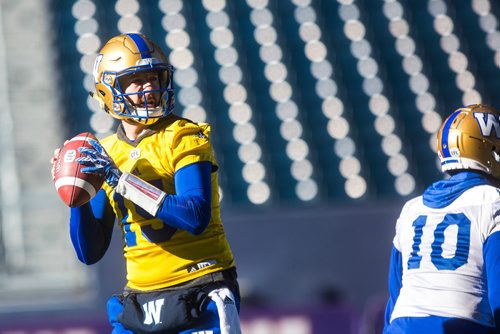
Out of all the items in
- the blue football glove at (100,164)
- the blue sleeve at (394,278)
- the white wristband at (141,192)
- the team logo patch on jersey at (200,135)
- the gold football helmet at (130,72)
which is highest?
the gold football helmet at (130,72)

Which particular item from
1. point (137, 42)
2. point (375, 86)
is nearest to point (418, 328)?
point (137, 42)

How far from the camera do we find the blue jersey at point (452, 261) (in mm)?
3350

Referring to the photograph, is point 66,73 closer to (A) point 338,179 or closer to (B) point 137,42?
(A) point 338,179

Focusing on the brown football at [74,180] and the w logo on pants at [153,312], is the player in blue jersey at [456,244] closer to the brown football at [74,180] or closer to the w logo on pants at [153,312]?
the w logo on pants at [153,312]

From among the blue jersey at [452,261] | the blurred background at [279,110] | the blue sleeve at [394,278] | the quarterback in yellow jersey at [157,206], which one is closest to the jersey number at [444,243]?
the blue jersey at [452,261]

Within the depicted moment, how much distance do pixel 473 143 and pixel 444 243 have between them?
0.41 metres

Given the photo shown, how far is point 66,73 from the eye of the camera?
10.3 metres

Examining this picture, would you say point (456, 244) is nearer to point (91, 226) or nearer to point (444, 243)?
point (444, 243)

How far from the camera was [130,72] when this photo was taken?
10.9 ft

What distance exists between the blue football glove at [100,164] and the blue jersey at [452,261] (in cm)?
111

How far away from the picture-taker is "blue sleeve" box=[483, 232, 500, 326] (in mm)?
3258

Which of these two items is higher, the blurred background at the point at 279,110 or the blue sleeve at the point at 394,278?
the blurred background at the point at 279,110

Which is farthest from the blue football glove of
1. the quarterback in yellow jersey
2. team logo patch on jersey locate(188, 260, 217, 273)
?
team logo patch on jersey locate(188, 260, 217, 273)

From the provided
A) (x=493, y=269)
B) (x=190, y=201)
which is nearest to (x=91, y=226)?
(x=190, y=201)
